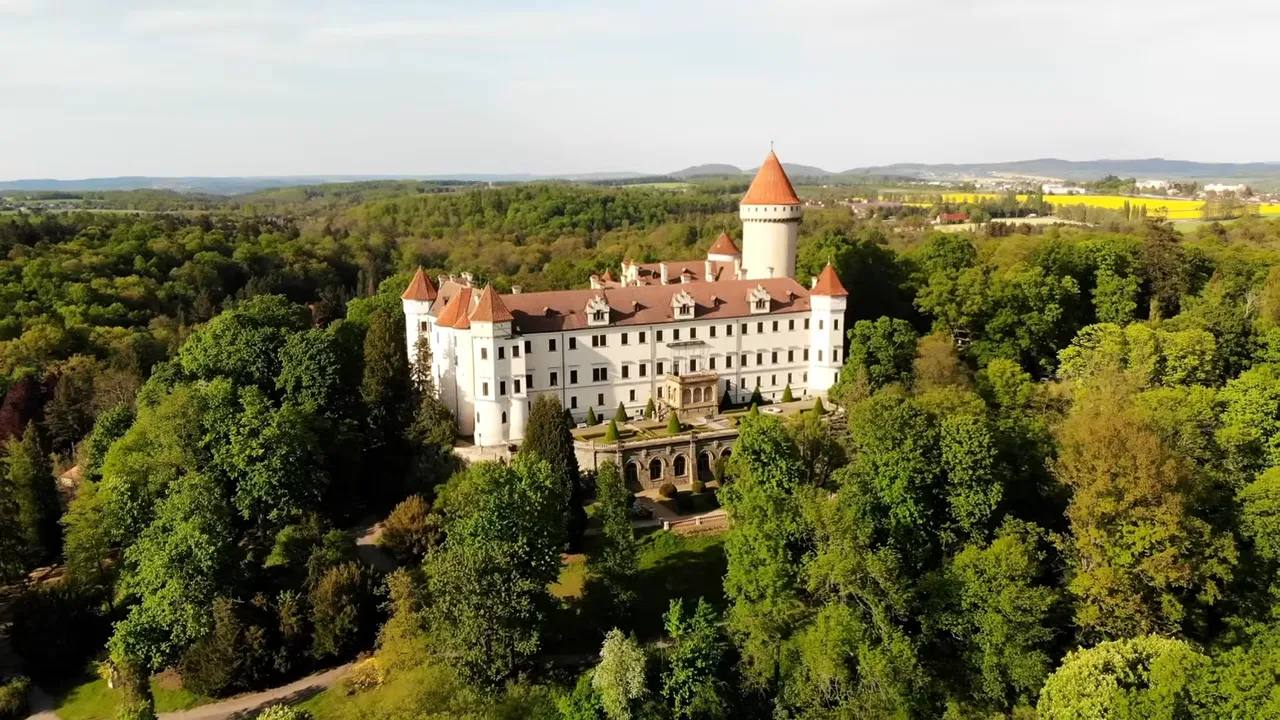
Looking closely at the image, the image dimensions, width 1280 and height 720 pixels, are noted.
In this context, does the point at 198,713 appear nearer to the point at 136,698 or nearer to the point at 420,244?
the point at 136,698

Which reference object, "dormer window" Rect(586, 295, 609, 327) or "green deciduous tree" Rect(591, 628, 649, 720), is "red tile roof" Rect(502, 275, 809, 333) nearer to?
"dormer window" Rect(586, 295, 609, 327)

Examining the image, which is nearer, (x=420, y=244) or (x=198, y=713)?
(x=198, y=713)

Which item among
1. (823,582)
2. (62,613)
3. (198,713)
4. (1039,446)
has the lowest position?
(198,713)

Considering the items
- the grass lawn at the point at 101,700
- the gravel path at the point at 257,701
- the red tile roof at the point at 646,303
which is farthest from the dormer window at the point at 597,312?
the grass lawn at the point at 101,700

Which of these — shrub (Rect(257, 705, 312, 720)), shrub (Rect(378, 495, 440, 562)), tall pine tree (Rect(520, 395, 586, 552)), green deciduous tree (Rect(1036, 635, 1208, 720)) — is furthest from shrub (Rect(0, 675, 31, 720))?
green deciduous tree (Rect(1036, 635, 1208, 720))

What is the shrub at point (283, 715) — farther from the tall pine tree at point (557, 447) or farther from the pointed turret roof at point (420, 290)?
the pointed turret roof at point (420, 290)

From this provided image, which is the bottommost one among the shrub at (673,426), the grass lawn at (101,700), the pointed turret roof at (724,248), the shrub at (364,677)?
the grass lawn at (101,700)

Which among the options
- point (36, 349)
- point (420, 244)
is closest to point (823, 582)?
point (36, 349)
